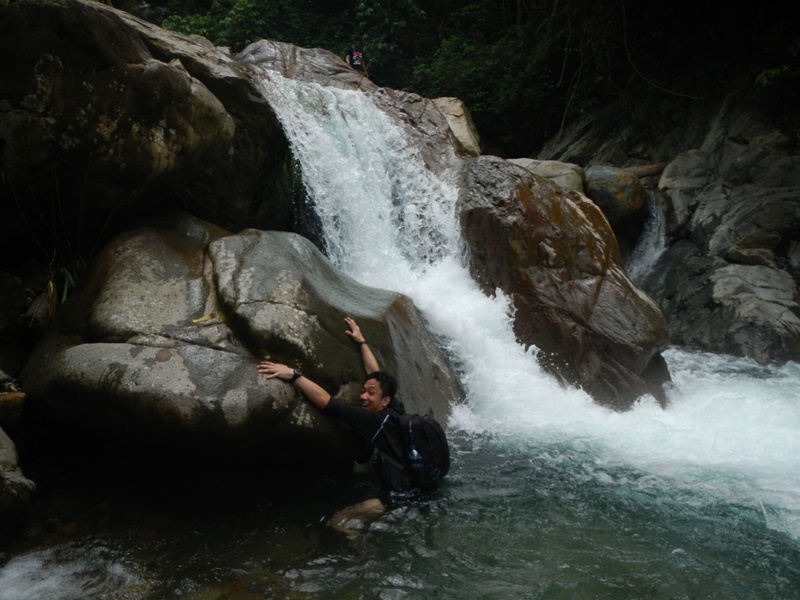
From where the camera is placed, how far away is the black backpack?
4562mm

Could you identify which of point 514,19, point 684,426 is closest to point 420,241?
point 684,426

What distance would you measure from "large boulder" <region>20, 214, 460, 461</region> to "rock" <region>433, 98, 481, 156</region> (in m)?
6.57

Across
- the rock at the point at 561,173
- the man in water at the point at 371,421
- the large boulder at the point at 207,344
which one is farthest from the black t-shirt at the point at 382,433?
the rock at the point at 561,173

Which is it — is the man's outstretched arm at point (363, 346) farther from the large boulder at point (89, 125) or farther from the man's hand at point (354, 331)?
the large boulder at point (89, 125)

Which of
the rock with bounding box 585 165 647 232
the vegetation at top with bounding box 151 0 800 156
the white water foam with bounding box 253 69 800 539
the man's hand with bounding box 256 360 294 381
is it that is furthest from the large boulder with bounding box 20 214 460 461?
the vegetation at top with bounding box 151 0 800 156

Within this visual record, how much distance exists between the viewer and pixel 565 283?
7875mm

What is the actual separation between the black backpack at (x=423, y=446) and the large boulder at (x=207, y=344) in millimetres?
418

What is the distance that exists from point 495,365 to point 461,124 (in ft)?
21.4

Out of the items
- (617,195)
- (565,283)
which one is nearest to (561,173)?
(617,195)

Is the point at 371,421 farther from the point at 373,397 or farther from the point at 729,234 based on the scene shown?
the point at 729,234

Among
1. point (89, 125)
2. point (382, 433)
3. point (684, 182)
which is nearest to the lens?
point (382, 433)

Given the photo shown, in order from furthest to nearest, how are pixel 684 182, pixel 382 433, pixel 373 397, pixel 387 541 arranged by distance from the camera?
pixel 684 182 → pixel 373 397 → pixel 382 433 → pixel 387 541

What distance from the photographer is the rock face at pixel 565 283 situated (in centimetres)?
754

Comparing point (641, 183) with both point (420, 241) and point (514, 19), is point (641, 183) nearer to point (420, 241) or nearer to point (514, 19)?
point (420, 241)
